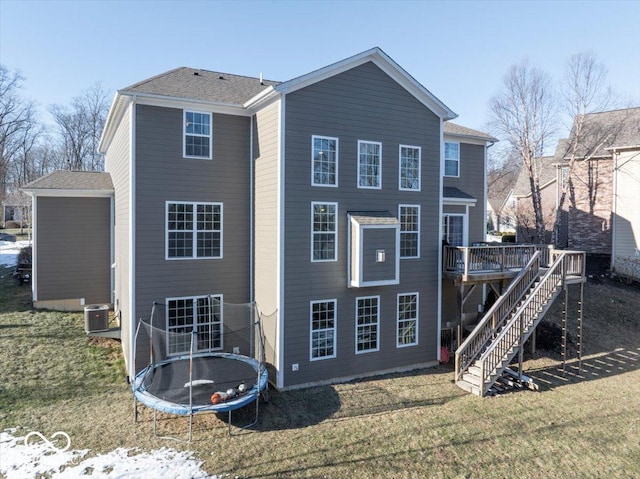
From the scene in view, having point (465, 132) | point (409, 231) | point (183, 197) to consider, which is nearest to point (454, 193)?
point (465, 132)

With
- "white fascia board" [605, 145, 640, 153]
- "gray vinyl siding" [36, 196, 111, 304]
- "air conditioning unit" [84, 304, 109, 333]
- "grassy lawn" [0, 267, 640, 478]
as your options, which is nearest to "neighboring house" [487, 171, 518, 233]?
"white fascia board" [605, 145, 640, 153]

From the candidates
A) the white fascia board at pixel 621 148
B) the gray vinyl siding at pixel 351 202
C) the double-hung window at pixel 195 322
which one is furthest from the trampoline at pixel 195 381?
the white fascia board at pixel 621 148

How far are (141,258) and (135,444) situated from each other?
4.45m

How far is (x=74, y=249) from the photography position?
14.9m

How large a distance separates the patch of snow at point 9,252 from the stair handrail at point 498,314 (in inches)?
967

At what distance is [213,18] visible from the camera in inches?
530

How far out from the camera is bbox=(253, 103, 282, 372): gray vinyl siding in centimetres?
1039

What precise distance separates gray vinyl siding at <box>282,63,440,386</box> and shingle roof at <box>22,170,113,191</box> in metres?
8.45

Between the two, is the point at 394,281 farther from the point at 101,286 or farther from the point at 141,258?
the point at 101,286

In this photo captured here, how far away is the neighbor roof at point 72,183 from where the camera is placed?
14359mm

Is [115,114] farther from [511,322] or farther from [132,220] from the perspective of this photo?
[511,322]

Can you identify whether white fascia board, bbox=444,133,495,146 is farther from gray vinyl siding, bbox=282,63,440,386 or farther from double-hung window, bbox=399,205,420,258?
double-hung window, bbox=399,205,420,258

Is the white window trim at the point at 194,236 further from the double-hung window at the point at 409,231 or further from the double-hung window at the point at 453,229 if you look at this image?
the double-hung window at the point at 453,229

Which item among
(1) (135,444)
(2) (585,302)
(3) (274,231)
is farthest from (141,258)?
(2) (585,302)
